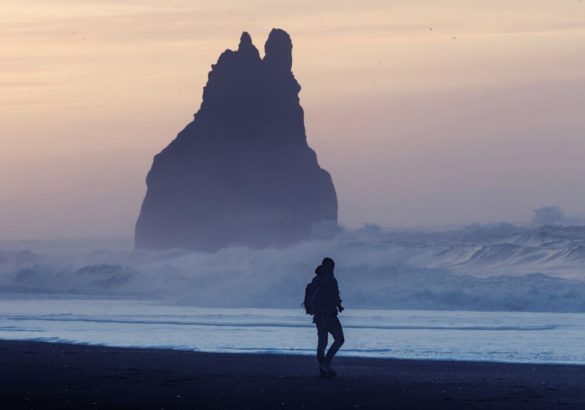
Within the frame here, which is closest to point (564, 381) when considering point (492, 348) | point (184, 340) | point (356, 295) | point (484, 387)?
point (484, 387)

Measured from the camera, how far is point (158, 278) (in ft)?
215

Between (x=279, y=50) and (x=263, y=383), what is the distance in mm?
98977

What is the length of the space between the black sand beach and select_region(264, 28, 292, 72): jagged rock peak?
93.8m

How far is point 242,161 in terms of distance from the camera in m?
117

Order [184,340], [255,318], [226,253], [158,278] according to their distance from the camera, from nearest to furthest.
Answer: [184,340]
[255,318]
[158,278]
[226,253]

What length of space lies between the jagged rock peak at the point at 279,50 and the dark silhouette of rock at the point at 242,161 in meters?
0.08

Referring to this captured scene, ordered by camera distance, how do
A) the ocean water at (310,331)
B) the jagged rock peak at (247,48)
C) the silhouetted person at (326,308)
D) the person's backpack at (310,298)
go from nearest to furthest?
1. the silhouetted person at (326,308)
2. the person's backpack at (310,298)
3. the ocean water at (310,331)
4. the jagged rock peak at (247,48)

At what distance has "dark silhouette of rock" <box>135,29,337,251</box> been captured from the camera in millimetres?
108938

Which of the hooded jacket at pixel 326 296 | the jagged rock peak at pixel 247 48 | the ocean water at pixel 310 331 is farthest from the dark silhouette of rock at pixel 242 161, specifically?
the hooded jacket at pixel 326 296

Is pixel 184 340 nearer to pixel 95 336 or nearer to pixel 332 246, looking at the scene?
pixel 95 336

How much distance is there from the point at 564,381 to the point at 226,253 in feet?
182

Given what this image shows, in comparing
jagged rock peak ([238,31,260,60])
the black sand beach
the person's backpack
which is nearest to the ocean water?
the black sand beach

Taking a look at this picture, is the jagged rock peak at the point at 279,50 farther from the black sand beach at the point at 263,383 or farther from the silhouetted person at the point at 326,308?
the silhouetted person at the point at 326,308

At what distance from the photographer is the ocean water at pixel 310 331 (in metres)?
22.6
